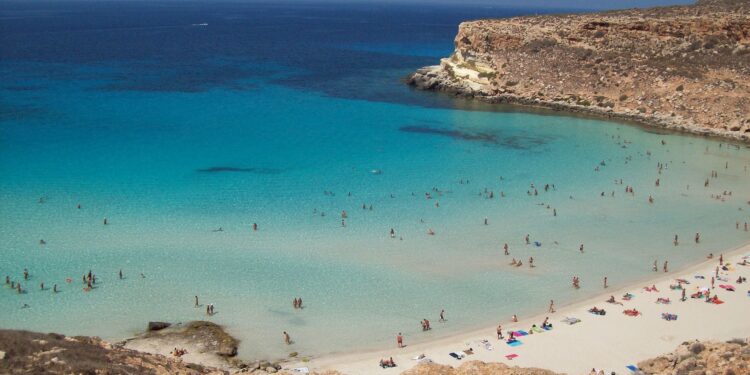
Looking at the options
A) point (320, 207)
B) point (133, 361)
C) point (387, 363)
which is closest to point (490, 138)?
point (320, 207)

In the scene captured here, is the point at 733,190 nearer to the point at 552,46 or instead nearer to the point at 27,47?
the point at 552,46

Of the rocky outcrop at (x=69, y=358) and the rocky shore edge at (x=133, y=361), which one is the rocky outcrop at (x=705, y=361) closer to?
the rocky shore edge at (x=133, y=361)

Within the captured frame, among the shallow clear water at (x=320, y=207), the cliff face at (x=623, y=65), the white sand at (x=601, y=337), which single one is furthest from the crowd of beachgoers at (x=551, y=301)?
the cliff face at (x=623, y=65)

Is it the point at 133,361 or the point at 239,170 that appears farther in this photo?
the point at 239,170

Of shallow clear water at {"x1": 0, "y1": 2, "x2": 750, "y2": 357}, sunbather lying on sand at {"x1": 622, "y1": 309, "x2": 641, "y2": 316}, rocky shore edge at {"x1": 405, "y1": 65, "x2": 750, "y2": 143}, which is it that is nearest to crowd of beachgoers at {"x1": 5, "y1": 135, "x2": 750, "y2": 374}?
sunbather lying on sand at {"x1": 622, "y1": 309, "x2": 641, "y2": 316}

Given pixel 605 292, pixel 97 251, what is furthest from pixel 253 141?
pixel 605 292

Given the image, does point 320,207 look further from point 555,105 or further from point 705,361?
point 555,105
